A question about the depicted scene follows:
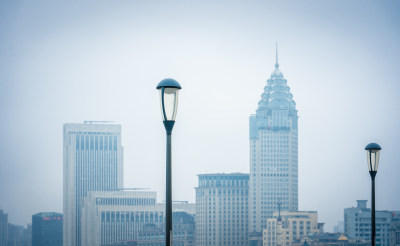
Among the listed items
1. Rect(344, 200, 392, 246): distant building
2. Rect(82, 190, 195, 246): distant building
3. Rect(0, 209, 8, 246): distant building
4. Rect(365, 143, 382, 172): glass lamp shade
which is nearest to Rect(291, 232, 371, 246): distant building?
Rect(344, 200, 392, 246): distant building

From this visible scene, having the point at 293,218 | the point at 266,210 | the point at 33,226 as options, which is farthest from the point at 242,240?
the point at 33,226

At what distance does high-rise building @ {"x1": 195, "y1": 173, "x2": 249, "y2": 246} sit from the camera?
128 m

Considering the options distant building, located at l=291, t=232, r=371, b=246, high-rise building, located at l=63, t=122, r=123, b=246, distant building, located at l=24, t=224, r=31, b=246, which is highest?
high-rise building, located at l=63, t=122, r=123, b=246

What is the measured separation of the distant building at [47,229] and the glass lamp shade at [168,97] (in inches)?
5125

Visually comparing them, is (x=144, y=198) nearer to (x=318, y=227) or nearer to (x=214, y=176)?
(x=214, y=176)

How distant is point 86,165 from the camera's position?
152 metres

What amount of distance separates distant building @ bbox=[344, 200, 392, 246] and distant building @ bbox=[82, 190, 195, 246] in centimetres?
3492

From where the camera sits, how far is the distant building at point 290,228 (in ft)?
362

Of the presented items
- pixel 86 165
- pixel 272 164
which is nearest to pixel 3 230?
pixel 86 165

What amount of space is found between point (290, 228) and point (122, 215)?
38.1m

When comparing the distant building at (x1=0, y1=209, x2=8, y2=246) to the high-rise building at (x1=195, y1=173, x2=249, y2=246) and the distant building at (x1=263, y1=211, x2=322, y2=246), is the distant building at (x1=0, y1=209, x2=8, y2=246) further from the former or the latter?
the distant building at (x1=263, y1=211, x2=322, y2=246)

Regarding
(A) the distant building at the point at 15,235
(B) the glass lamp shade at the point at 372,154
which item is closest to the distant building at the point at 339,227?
(A) the distant building at the point at 15,235

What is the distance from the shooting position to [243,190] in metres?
132

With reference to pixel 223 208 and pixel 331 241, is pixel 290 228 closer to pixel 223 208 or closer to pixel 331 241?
pixel 331 241
